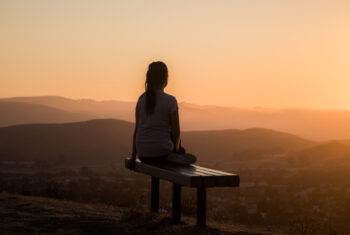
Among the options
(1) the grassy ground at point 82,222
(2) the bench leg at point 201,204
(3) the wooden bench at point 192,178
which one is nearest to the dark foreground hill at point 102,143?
(1) the grassy ground at point 82,222

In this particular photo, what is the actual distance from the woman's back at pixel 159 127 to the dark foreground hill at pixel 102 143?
5892 centimetres

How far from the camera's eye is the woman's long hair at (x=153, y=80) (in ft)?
23.4

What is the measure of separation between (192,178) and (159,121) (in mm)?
1544

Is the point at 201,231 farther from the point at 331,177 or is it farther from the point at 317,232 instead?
the point at 331,177

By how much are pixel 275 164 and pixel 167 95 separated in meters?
44.7

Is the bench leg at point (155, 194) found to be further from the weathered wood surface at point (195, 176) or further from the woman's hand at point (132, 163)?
the weathered wood surface at point (195, 176)

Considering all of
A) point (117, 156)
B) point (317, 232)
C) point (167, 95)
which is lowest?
point (117, 156)

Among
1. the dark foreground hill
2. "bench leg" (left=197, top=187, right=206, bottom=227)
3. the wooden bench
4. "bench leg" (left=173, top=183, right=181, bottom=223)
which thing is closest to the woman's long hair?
the wooden bench

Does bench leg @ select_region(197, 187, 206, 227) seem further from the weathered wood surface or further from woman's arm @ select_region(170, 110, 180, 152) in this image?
woman's arm @ select_region(170, 110, 180, 152)

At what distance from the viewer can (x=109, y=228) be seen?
271 inches

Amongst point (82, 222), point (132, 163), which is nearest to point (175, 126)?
point (132, 163)

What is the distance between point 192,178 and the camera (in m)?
5.73

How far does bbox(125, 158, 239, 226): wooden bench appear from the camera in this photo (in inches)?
228

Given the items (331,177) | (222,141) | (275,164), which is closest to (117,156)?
(222,141)
